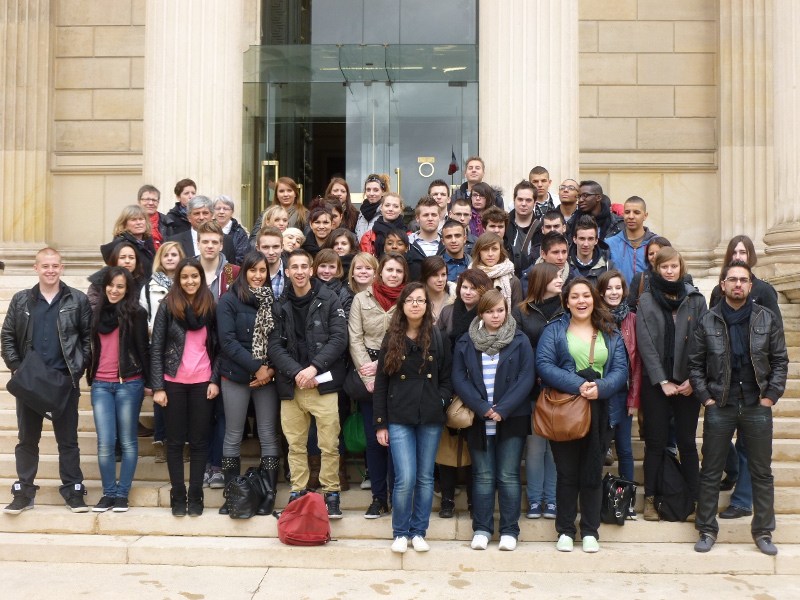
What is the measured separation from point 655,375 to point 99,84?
37.6 ft

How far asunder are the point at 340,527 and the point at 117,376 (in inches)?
90.8

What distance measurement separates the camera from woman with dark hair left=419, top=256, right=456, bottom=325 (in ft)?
25.3

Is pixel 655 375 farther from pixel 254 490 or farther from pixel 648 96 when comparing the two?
pixel 648 96

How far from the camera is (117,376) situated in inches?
304

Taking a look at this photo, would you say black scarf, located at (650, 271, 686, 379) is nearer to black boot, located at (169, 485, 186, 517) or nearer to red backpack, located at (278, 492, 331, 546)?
red backpack, located at (278, 492, 331, 546)

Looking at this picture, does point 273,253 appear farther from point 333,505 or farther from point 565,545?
point 565,545

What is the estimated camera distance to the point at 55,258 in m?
7.94

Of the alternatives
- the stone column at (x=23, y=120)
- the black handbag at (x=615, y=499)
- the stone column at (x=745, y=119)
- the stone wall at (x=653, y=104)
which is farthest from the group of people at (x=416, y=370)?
the stone column at (x=23, y=120)

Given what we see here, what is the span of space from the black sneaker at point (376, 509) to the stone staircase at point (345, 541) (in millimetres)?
52

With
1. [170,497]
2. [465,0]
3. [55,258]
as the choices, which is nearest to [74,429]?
[170,497]

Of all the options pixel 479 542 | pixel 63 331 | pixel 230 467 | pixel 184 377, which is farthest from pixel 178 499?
pixel 479 542

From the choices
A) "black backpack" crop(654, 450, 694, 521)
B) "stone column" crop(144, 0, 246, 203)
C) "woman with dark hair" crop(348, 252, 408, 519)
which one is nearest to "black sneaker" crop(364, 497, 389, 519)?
"woman with dark hair" crop(348, 252, 408, 519)

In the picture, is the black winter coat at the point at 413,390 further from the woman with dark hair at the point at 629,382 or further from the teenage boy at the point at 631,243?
the teenage boy at the point at 631,243

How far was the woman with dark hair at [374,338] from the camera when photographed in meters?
7.54
